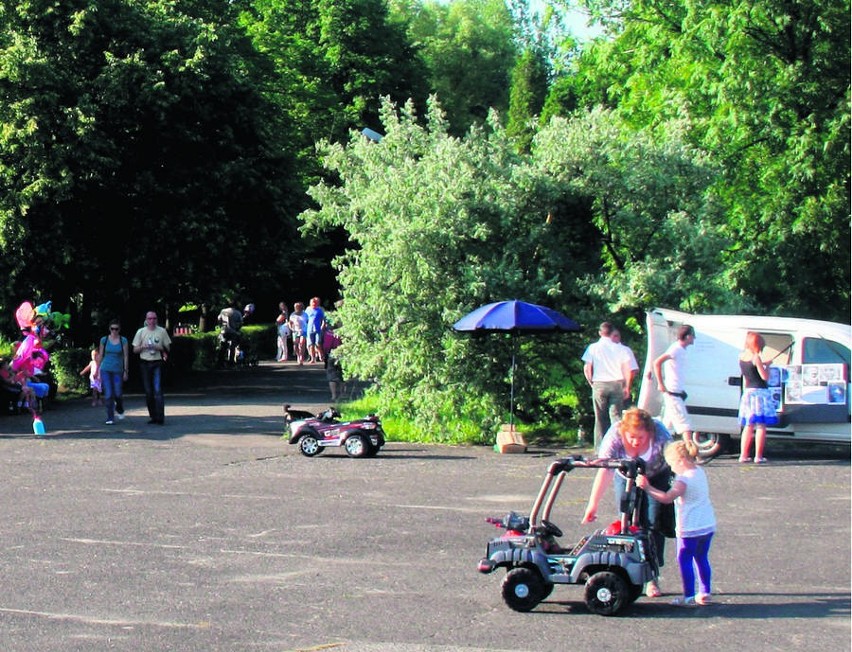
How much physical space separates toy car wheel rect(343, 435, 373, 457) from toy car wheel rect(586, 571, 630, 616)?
922cm

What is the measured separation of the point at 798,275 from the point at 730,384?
12.9m

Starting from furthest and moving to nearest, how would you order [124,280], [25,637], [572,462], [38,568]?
1. [124,280]
2. [38,568]
3. [572,462]
4. [25,637]

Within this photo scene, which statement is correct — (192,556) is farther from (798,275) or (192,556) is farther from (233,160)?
(233,160)

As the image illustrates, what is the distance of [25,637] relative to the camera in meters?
8.01

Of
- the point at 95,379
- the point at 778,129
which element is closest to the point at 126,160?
the point at 95,379

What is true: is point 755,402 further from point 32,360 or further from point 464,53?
point 464,53

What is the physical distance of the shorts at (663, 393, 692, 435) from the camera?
1728 cm

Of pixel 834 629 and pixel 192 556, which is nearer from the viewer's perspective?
pixel 834 629

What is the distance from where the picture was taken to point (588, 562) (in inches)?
349

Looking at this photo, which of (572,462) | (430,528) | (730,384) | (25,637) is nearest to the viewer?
(25,637)

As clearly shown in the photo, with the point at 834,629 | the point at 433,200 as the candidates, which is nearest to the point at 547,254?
the point at 433,200

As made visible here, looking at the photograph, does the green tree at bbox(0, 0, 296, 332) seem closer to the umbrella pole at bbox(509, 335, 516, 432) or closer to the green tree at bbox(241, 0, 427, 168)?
the umbrella pole at bbox(509, 335, 516, 432)

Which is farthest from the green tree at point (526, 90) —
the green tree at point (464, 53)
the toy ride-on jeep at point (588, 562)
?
the toy ride-on jeep at point (588, 562)

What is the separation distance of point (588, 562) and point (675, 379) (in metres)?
8.70
